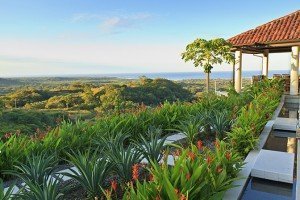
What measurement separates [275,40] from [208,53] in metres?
3.24

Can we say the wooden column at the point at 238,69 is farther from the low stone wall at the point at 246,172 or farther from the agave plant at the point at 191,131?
the agave plant at the point at 191,131

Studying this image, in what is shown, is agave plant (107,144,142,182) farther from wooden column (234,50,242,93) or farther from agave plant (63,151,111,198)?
wooden column (234,50,242,93)

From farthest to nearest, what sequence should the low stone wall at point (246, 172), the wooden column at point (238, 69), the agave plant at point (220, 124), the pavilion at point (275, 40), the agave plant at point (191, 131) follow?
the wooden column at point (238, 69) → the pavilion at point (275, 40) → the agave plant at point (220, 124) → the agave plant at point (191, 131) → the low stone wall at point (246, 172)

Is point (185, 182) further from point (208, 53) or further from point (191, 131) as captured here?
point (208, 53)

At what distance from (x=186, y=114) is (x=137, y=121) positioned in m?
1.74

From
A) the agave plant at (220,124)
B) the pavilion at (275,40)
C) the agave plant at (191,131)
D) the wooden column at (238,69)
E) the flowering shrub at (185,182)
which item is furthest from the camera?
the wooden column at (238,69)

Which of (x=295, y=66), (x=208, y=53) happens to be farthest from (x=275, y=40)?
(x=208, y=53)

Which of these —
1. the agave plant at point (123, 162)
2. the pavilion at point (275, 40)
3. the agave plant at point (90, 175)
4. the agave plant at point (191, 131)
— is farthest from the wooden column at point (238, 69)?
the agave plant at point (90, 175)

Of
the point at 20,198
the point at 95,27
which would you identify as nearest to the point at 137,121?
the point at 20,198

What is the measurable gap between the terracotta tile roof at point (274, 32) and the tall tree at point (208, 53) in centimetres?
139

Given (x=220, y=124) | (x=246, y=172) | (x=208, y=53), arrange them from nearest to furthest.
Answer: (x=246, y=172) → (x=220, y=124) → (x=208, y=53)

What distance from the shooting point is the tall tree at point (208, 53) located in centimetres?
1526

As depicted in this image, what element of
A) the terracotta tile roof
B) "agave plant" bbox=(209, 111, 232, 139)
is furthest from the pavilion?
"agave plant" bbox=(209, 111, 232, 139)

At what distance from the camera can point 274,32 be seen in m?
16.2
